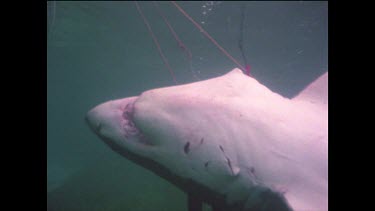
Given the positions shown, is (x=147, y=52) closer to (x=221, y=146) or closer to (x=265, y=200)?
(x=221, y=146)

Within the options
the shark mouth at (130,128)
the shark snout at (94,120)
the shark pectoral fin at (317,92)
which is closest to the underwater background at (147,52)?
the shark pectoral fin at (317,92)

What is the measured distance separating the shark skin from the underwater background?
217 cm

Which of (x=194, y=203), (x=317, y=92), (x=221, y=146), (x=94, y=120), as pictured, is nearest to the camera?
(x=221, y=146)

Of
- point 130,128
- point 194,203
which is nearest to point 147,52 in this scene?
point 194,203

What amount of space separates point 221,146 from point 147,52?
99.1 ft

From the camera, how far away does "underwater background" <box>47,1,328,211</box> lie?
1216 cm

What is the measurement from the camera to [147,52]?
31.5 m

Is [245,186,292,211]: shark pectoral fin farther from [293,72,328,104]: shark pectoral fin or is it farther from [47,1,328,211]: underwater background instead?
[47,1,328,211]: underwater background

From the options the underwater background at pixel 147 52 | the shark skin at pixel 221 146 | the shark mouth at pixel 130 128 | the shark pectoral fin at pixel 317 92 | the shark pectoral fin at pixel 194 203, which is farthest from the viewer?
the underwater background at pixel 147 52

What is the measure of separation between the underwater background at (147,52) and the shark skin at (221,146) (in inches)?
85.6

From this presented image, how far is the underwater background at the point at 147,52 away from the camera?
12156mm

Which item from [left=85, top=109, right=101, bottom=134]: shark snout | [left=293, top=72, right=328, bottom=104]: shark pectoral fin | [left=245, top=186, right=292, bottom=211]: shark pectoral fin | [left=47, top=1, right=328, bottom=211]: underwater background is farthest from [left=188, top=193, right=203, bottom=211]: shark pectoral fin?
[left=47, top=1, right=328, bottom=211]: underwater background

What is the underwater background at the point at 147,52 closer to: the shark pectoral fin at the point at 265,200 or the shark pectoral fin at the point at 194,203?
the shark pectoral fin at the point at 194,203

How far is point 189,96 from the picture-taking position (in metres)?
2.69
